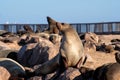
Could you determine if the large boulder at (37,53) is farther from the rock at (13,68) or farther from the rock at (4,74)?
the rock at (4,74)

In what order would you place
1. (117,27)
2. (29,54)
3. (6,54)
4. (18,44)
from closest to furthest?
(29,54) < (6,54) < (18,44) < (117,27)

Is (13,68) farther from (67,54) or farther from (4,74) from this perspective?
(67,54)

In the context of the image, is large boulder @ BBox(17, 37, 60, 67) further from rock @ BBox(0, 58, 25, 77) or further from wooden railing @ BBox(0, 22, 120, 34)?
wooden railing @ BBox(0, 22, 120, 34)

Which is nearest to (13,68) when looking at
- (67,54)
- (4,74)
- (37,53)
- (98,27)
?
(4,74)

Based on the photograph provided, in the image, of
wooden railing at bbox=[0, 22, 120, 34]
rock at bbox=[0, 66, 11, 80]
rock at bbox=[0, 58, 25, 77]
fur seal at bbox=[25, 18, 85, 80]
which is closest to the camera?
fur seal at bbox=[25, 18, 85, 80]

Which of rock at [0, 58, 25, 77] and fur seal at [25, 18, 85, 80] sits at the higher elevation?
fur seal at [25, 18, 85, 80]

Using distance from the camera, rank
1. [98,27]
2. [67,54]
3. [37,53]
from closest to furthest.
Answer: [67,54], [37,53], [98,27]

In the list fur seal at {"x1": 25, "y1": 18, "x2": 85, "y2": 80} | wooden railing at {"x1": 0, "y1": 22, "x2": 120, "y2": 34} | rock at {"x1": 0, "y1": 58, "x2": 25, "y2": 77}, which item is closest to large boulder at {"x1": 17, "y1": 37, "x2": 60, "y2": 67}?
rock at {"x1": 0, "y1": 58, "x2": 25, "y2": 77}

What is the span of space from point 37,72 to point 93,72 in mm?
2490

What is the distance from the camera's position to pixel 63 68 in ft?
32.8

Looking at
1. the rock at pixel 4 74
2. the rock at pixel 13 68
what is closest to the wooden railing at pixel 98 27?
the rock at pixel 13 68

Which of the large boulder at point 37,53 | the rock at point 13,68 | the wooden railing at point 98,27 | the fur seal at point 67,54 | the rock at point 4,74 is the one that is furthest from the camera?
the wooden railing at point 98,27

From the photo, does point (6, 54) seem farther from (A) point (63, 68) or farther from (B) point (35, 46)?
(A) point (63, 68)

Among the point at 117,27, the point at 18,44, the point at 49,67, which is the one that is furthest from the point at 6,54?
the point at 117,27
